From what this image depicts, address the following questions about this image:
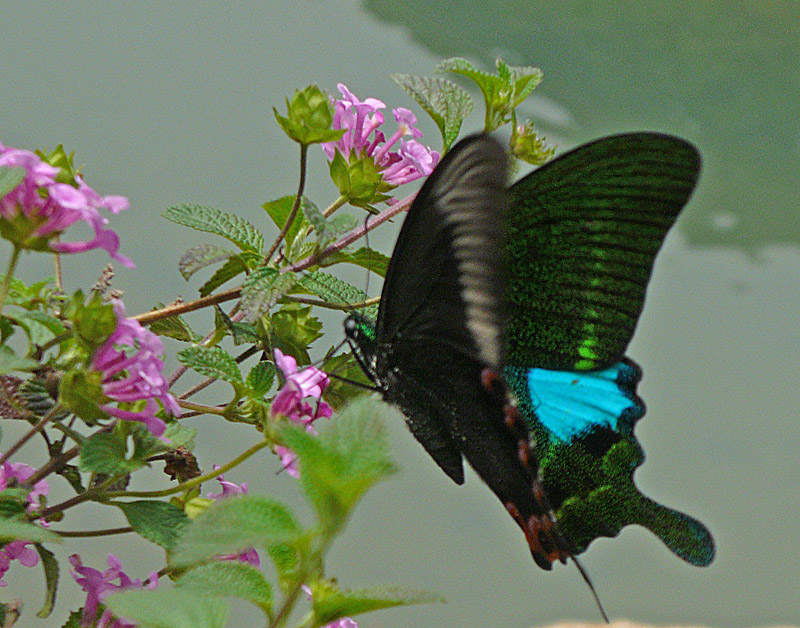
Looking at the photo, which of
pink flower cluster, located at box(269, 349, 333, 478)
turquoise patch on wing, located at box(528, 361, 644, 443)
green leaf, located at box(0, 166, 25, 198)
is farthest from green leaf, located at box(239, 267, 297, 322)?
turquoise patch on wing, located at box(528, 361, 644, 443)

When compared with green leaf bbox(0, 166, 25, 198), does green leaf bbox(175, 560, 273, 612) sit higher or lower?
lower

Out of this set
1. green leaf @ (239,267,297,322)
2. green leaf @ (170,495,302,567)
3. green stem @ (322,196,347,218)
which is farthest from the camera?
green stem @ (322,196,347,218)

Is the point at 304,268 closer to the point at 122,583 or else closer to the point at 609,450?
the point at 122,583

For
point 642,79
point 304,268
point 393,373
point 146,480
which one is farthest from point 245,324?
point 642,79

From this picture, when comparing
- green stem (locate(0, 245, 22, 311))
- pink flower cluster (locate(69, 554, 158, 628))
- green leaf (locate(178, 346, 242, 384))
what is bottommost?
pink flower cluster (locate(69, 554, 158, 628))

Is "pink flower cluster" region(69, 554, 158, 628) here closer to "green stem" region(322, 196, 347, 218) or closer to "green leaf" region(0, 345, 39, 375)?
"green leaf" region(0, 345, 39, 375)

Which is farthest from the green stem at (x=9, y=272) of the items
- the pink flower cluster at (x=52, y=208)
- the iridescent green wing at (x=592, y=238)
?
the iridescent green wing at (x=592, y=238)
